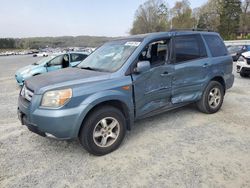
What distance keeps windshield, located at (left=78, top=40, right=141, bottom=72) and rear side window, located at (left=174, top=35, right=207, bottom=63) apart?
916 millimetres

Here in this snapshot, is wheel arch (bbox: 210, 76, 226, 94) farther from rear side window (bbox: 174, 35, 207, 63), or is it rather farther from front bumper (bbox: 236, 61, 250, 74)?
front bumper (bbox: 236, 61, 250, 74)

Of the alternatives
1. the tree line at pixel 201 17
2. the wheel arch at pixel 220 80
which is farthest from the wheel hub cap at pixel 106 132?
the tree line at pixel 201 17

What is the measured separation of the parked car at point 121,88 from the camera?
3254mm

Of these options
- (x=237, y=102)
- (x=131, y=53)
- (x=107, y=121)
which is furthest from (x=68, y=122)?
(x=237, y=102)

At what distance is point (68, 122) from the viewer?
321cm

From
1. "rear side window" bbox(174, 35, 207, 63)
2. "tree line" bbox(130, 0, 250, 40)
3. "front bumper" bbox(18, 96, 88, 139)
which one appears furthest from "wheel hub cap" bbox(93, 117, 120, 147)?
"tree line" bbox(130, 0, 250, 40)

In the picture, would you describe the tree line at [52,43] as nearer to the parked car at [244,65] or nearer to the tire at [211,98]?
the parked car at [244,65]

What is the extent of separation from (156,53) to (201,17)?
67541 millimetres

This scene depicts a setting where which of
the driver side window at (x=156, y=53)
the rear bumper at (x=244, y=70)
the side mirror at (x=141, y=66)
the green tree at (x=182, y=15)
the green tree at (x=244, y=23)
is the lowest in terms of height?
the rear bumper at (x=244, y=70)

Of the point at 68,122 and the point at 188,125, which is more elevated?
the point at 68,122

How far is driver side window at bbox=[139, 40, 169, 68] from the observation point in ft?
13.8

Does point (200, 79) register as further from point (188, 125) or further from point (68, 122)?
point (68, 122)

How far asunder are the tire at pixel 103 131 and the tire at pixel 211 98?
2.23m

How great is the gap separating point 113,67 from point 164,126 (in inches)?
64.4
